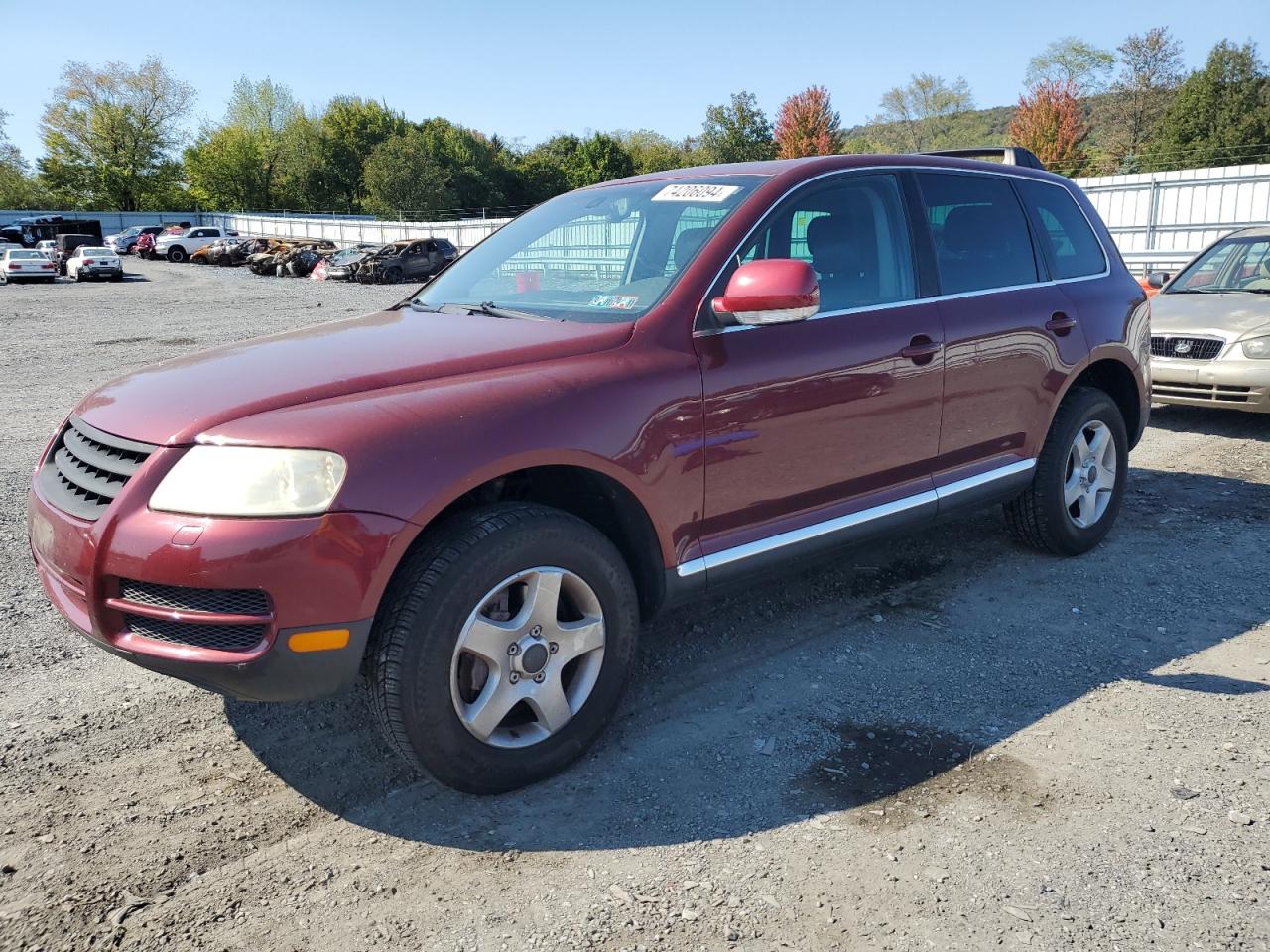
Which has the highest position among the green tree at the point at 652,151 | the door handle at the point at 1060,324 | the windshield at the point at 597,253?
the green tree at the point at 652,151

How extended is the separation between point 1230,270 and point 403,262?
28708 mm

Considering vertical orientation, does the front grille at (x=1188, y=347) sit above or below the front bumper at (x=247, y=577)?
above

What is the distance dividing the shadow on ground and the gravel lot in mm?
13

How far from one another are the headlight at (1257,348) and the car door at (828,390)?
15.7ft

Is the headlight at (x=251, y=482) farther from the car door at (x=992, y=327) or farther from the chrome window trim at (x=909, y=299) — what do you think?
the car door at (x=992, y=327)

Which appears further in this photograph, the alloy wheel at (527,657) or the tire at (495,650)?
the alloy wheel at (527,657)

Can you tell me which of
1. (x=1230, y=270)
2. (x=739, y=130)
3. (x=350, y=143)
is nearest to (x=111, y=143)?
(x=350, y=143)

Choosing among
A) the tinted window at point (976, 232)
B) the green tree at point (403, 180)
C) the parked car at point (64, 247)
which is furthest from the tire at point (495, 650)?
the green tree at point (403, 180)

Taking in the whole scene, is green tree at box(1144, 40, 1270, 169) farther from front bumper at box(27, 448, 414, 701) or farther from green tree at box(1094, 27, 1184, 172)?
front bumper at box(27, 448, 414, 701)

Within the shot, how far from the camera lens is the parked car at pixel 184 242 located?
51.6 m

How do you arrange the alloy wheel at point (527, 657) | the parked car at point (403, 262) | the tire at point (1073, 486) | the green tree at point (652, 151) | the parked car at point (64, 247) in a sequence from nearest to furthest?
the alloy wheel at point (527, 657), the tire at point (1073, 486), the parked car at point (403, 262), the parked car at point (64, 247), the green tree at point (652, 151)

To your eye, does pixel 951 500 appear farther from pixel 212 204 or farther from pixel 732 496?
pixel 212 204

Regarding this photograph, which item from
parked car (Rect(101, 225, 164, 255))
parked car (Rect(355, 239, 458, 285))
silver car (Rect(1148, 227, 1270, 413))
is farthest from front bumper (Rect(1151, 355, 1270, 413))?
parked car (Rect(101, 225, 164, 255))

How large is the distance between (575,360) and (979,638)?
2099 mm
